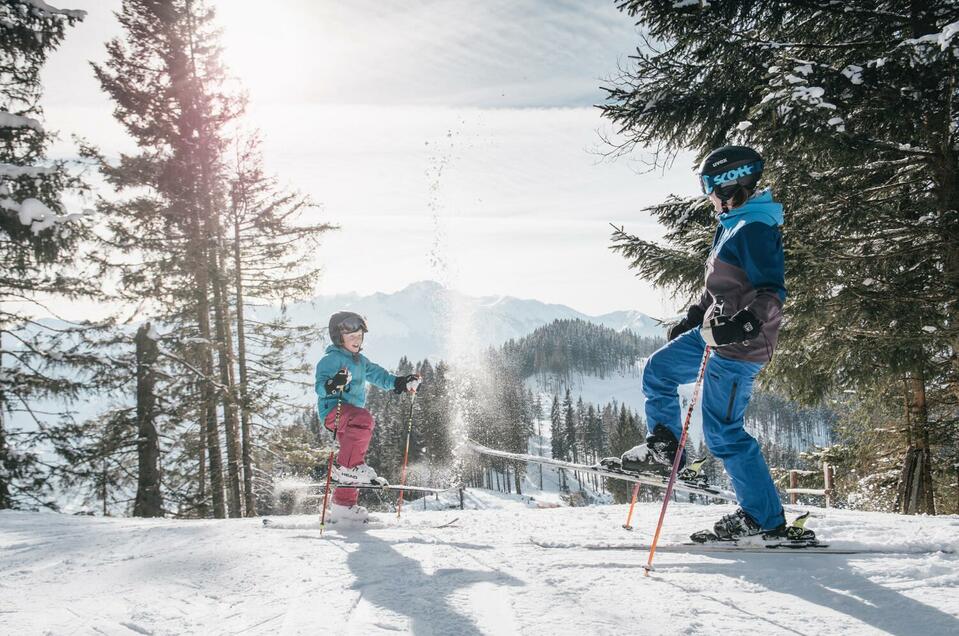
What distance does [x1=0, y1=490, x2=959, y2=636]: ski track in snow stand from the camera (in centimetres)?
204

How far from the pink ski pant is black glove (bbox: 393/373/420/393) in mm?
504

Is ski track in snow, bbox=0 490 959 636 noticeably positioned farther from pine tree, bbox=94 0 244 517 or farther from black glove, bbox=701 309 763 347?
pine tree, bbox=94 0 244 517

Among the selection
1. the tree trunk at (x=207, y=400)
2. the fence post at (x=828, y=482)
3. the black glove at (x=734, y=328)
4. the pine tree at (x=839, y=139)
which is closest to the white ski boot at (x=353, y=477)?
Answer: the black glove at (x=734, y=328)

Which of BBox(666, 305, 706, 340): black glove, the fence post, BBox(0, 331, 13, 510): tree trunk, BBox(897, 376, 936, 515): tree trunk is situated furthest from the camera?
the fence post

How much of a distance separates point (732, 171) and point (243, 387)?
11.5 meters

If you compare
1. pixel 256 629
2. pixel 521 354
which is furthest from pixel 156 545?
pixel 521 354

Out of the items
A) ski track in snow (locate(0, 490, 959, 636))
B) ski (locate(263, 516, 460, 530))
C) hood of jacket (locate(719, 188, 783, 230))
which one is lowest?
ski (locate(263, 516, 460, 530))

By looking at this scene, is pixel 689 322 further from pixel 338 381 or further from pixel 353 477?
pixel 353 477

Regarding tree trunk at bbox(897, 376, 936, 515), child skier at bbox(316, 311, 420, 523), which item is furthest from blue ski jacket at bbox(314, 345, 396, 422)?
tree trunk at bbox(897, 376, 936, 515)

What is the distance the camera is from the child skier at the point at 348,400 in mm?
5246

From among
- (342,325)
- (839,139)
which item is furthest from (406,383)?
(839,139)

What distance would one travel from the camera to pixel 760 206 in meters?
3.10

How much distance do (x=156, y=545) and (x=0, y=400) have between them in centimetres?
804

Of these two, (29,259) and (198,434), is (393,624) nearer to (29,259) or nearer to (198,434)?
(29,259)
